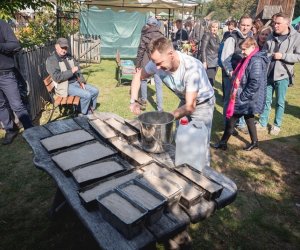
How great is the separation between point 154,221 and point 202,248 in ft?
5.22

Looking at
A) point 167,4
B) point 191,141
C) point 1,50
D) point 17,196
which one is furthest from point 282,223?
point 167,4

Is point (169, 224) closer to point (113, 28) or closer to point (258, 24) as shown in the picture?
point (258, 24)

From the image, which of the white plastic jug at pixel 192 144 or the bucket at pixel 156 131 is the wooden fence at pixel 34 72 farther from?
the white plastic jug at pixel 192 144

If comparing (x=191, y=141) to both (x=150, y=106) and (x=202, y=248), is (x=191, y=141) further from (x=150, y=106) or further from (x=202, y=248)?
(x=150, y=106)

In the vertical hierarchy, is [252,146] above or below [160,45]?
below

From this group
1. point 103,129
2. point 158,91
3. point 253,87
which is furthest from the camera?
point 158,91

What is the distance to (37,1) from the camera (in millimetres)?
6754

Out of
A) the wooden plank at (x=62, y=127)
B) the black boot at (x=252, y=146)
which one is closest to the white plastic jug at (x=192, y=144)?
the wooden plank at (x=62, y=127)

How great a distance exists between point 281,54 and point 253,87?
133 cm

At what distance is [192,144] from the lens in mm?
2379

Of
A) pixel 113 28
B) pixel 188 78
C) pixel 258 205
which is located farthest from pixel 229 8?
pixel 188 78

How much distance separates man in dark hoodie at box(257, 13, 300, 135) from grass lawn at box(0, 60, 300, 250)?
113 cm

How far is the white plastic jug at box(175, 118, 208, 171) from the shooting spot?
7.75 ft

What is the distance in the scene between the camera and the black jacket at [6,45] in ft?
15.1
